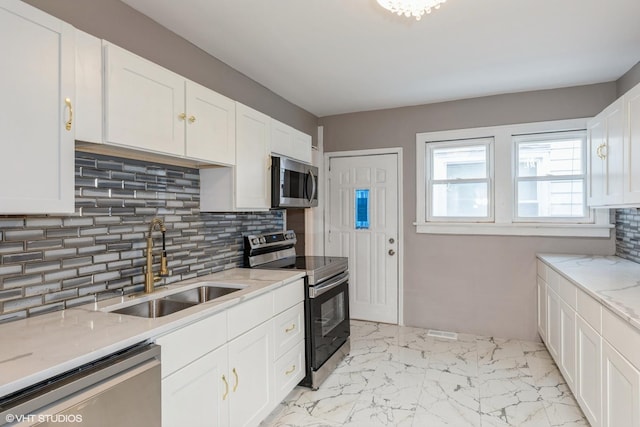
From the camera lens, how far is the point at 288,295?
243 centimetres

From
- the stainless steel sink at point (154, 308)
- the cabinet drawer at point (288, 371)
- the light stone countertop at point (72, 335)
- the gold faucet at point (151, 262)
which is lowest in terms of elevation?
the cabinet drawer at point (288, 371)

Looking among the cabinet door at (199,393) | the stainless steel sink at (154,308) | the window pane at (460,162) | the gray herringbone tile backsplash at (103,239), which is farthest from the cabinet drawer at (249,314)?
the window pane at (460,162)

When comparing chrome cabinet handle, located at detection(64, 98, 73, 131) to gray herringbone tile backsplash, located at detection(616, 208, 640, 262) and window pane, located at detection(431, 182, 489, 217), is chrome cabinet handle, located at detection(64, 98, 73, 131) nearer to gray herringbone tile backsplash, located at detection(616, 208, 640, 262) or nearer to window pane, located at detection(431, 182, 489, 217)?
window pane, located at detection(431, 182, 489, 217)

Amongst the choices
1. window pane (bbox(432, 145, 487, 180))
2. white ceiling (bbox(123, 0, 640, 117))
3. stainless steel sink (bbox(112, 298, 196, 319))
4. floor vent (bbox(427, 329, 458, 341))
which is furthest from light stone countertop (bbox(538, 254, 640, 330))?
stainless steel sink (bbox(112, 298, 196, 319))

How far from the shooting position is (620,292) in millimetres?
1920

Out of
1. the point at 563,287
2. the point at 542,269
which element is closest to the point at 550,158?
the point at 542,269

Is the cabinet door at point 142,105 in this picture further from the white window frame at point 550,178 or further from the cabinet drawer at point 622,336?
the white window frame at point 550,178

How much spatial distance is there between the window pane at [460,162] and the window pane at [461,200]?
105mm

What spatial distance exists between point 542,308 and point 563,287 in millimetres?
868

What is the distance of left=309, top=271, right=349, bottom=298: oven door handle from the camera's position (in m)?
2.66

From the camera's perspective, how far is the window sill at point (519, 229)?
332 cm

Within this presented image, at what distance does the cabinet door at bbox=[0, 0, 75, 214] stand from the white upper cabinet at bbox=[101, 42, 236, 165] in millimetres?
104

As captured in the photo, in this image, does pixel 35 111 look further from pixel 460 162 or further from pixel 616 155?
pixel 460 162

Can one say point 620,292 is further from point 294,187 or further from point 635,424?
point 294,187
